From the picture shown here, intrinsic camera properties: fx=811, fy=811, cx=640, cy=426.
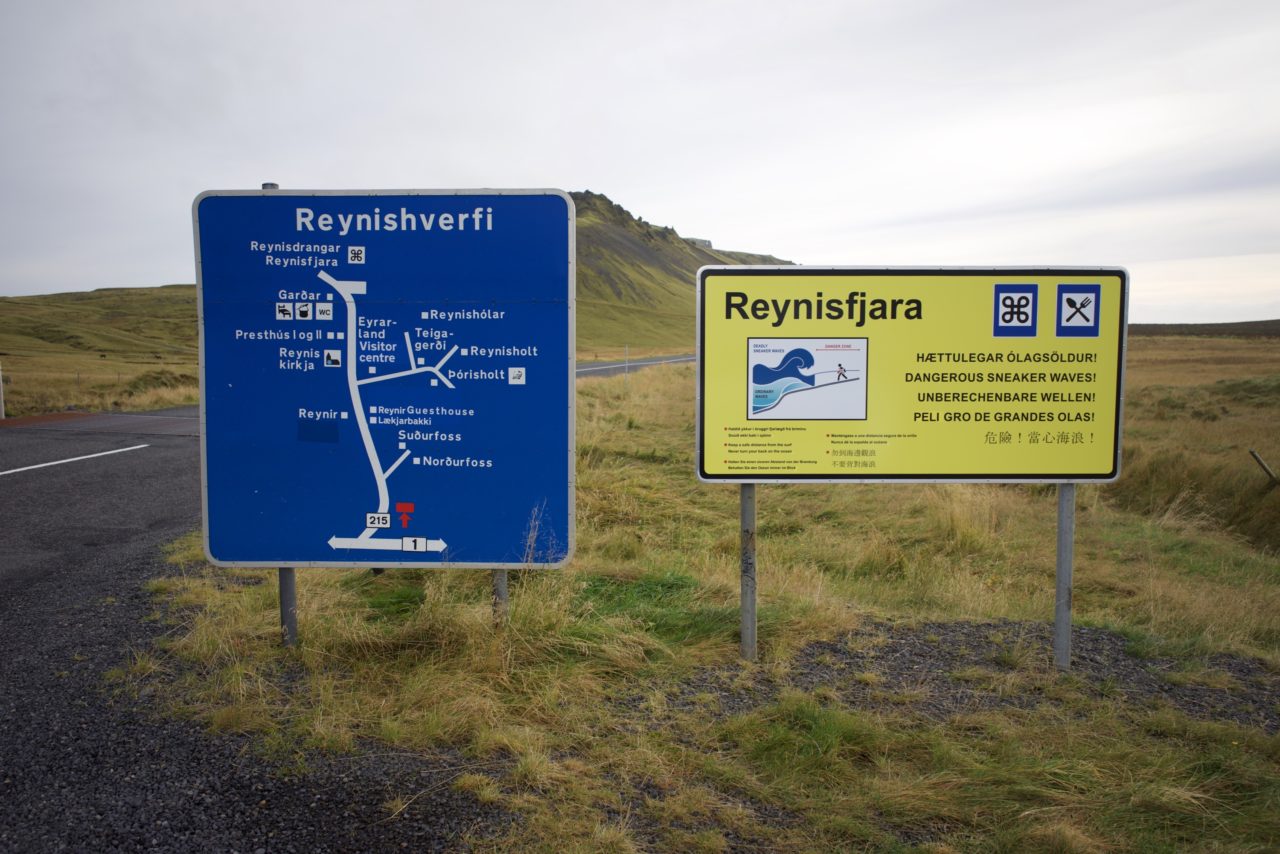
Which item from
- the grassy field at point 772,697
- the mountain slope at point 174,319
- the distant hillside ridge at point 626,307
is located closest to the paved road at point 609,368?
the mountain slope at point 174,319

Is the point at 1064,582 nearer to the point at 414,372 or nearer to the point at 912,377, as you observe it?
the point at 912,377

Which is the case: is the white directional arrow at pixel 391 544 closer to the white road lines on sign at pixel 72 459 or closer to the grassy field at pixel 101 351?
the white road lines on sign at pixel 72 459

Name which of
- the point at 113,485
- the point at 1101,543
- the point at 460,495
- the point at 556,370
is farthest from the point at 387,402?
the point at 1101,543

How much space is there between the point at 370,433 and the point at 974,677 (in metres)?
3.12

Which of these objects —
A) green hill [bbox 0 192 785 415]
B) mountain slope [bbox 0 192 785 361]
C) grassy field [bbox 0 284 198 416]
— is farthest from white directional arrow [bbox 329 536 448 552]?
mountain slope [bbox 0 192 785 361]

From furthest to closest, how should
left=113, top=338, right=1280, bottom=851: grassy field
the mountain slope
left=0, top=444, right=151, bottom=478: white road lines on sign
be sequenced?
the mountain slope
left=0, top=444, right=151, bottom=478: white road lines on sign
left=113, top=338, right=1280, bottom=851: grassy field

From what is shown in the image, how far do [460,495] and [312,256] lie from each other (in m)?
1.36

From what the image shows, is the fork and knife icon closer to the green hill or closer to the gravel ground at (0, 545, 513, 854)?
the gravel ground at (0, 545, 513, 854)

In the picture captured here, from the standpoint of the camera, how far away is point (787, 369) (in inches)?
159

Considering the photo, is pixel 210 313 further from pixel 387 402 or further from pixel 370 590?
pixel 370 590

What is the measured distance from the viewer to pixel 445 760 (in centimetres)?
301

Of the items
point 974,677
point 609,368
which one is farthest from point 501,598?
point 609,368

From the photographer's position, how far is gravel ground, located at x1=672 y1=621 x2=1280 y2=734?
11.6ft

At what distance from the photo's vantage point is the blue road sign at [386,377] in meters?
3.91
